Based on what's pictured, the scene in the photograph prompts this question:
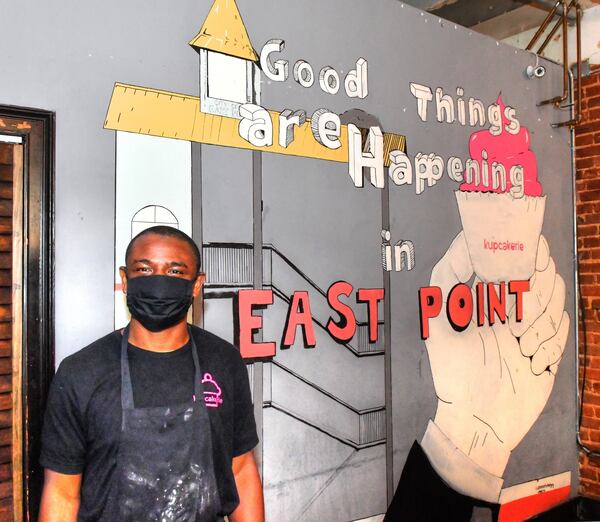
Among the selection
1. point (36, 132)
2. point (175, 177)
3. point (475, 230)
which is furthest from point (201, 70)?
point (475, 230)

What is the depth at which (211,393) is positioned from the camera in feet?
6.65

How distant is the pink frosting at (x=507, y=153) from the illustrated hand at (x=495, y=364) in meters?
0.39

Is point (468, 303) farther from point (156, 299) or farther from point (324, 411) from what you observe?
point (156, 299)

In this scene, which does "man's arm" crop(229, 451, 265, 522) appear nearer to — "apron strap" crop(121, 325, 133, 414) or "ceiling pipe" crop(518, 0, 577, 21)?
"apron strap" crop(121, 325, 133, 414)

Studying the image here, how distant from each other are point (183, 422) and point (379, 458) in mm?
1525

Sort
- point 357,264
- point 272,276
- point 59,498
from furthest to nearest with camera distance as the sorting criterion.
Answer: point 357,264
point 272,276
point 59,498

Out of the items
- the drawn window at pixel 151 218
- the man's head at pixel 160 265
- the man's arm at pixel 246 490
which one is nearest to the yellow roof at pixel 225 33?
the drawn window at pixel 151 218

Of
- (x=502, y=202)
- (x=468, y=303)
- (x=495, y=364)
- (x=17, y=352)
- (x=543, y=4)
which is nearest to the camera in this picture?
(x=17, y=352)

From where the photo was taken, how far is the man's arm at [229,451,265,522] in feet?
7.11

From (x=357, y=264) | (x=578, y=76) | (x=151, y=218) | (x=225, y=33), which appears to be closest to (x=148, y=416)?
(x=151, y=218)

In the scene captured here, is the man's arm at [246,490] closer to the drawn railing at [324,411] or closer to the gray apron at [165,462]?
the gray apron at [165,462]

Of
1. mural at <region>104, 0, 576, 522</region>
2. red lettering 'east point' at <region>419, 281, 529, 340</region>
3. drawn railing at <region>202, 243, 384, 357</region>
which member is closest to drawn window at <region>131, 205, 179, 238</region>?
mural at <region>104, 0, 576, 522</region>

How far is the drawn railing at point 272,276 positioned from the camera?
101 inches

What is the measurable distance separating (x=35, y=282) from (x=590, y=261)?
3.80 m
